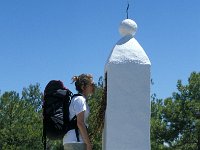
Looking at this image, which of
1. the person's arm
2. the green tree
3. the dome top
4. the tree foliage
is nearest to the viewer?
the person's arm

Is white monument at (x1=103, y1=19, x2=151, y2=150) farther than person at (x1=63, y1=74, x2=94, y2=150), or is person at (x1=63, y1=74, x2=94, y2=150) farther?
white monument at (x1=103, y1=19, x2=151, y2=150)

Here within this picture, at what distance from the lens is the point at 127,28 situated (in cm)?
592

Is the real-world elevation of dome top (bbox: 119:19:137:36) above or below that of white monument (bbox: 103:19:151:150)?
above

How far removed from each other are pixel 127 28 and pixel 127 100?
98cm

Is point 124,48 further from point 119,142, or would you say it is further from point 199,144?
point 199,144

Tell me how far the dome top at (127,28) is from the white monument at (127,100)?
27cm

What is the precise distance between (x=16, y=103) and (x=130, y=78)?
1010 inches

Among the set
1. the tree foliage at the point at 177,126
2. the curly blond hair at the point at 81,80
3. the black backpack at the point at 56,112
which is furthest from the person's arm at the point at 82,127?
the tree foliage at the point at 177,126

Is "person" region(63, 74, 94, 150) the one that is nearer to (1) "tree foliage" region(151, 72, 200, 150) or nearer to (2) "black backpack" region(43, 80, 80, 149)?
(2) "black backpack" region(43, 80, 80, 149)

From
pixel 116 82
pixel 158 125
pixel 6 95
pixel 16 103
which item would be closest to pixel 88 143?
pixel 116 82

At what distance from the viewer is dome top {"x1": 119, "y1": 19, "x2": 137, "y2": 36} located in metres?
5.92

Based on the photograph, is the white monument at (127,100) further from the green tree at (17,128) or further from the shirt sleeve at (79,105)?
the green tree at (17,128)

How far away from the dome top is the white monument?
268mm

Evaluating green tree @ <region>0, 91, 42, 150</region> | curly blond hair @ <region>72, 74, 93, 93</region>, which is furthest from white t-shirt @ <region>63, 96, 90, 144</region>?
green tree @ <region>0, 91, 42, 150</region>
